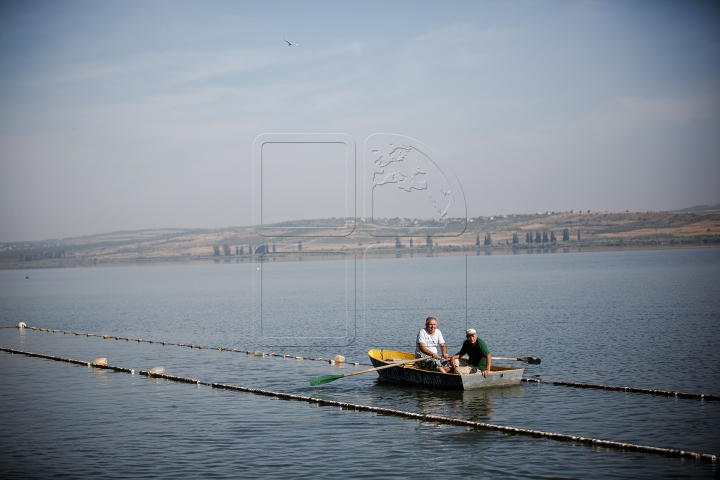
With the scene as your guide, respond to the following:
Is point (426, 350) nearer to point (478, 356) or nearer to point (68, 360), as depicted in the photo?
point (478, 356)

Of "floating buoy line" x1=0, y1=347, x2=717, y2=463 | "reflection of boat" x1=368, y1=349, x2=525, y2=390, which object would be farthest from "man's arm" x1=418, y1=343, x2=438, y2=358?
"floating buoy line" x1=0, y1=347, x2=717, y2=463

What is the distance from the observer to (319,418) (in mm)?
21031

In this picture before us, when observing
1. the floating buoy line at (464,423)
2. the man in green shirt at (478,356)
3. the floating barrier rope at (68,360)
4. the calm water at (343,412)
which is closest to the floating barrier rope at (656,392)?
the calm water at (343,412)

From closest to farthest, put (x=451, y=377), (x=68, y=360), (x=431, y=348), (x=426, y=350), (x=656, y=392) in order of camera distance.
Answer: (x=656, y=392) → (x=451, y=377) → (x=426, y=350) → (x=431, y=348) → (x=68, y=360)

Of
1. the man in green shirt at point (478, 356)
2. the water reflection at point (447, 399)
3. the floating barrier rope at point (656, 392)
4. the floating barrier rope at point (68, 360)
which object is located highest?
the man in green shirt at point (478, 356)

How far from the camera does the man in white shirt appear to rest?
24.7 m

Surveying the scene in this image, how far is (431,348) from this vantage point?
25.3 meters

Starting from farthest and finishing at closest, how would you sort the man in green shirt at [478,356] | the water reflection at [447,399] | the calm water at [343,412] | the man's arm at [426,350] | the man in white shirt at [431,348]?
the man's arm at [426,350] → the man in white shirt at [431,348] → the man in green shirt at [478,356] → the water reflection at [447,399] → the calm water at [343,412]

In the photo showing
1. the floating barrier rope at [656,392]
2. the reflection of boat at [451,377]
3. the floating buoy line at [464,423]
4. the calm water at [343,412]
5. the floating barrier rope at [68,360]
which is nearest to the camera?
the floating buoy line at [464,423]

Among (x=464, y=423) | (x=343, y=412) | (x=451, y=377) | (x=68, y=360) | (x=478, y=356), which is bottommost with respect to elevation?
(x=68, y=360)

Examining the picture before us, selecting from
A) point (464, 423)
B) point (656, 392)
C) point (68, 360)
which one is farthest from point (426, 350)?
point (68, 360)

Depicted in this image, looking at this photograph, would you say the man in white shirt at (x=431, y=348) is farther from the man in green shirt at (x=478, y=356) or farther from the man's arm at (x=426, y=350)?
the man in green shirt at (x=478, y=356)

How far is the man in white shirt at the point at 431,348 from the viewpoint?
2470 cm

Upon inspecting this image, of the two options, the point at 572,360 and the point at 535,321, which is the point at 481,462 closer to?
the point at 572,360
